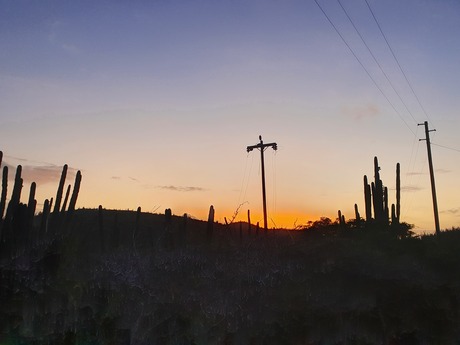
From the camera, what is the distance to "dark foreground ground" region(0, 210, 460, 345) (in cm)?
903

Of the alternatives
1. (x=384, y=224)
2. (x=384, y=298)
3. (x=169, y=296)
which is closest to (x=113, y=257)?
(x=169, y=296)

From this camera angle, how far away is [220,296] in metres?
10.9

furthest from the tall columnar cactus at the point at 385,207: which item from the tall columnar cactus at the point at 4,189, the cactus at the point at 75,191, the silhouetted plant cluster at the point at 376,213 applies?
the tall columnar cactus at the point at 4,189

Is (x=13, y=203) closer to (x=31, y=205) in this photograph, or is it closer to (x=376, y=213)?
(x=31, y=205)

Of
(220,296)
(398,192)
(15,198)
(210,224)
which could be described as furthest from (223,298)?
(398,192)

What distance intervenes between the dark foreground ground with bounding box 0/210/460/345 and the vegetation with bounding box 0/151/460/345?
27mm

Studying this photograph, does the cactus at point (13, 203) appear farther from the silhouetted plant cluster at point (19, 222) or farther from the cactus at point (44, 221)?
the cactus at point (44, 221)

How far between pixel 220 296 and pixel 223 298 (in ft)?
0.52

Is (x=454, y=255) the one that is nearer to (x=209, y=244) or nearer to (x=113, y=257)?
(x=209, y=244)

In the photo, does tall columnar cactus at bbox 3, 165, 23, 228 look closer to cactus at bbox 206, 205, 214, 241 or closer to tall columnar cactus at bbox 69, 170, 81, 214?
tall columnar cactus at bbox 69, 170, 81, 214

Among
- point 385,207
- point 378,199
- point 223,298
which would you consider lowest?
point 223,298

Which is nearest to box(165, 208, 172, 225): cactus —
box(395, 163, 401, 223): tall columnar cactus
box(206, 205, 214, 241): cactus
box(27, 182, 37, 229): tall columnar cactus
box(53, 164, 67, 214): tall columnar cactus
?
box(206, 205, 214, 241): cactus

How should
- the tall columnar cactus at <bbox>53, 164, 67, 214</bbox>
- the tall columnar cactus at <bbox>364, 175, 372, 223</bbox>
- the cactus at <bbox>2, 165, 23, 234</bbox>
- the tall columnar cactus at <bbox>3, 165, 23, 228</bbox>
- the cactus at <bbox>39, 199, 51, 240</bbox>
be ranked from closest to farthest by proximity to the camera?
the cactus at <bbox>2, 165, 23, 234</bbox> → the tall columnar cactus at <bbox>3, 165, 23, 228</bbox> → the cactus at <bbox>39, 199, 51, 240</bbox> → the tall columnar cactus at <bbox>53, 164, 67, 214</bbox> → the tall columnar cactus at <bbox>364, 175, 372, 223</bbox>

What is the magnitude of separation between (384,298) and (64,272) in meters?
8.23
